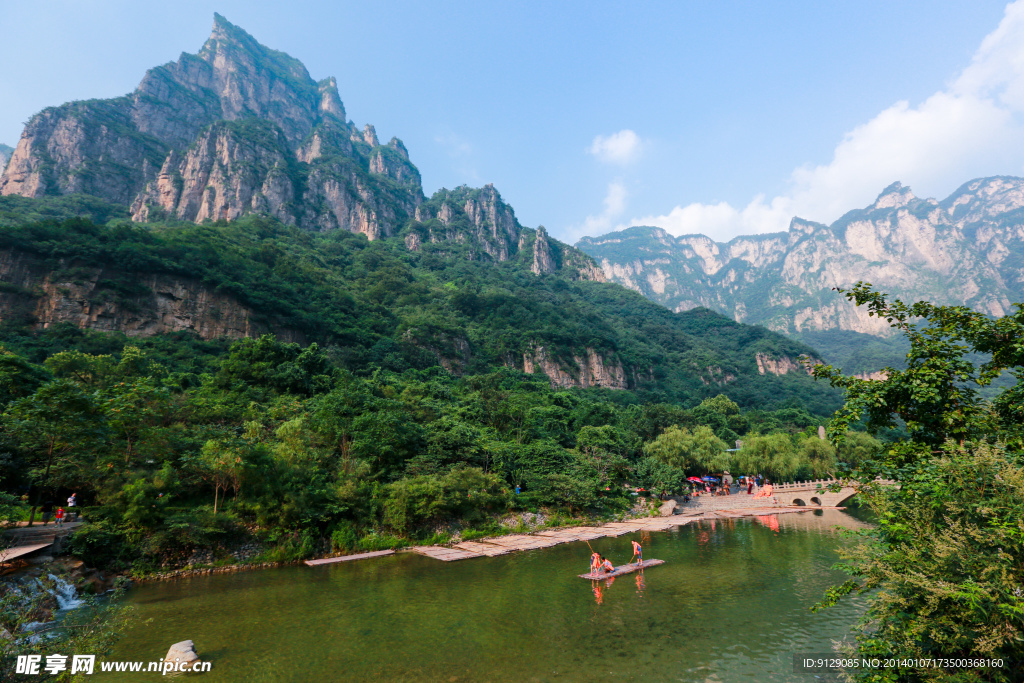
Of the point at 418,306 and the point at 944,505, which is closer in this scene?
the point at 944,505

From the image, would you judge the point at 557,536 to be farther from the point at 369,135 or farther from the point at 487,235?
the point at 369,135

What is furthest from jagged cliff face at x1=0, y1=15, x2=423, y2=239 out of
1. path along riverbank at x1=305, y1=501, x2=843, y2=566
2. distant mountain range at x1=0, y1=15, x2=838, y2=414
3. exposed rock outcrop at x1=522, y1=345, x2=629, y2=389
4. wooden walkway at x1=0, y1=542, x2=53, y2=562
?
path along riverbank at x1=305, y1=501, x2=843, y2=566

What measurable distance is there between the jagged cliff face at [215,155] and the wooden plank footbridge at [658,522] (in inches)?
4293

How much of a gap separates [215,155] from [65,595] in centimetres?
12783

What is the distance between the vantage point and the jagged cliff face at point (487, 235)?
145625 millimetres

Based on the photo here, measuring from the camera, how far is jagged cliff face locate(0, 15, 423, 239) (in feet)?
345

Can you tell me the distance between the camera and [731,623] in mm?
14227

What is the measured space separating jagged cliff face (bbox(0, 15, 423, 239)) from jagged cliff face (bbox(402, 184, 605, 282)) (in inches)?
421

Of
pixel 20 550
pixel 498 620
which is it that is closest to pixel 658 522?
pixel 498 620

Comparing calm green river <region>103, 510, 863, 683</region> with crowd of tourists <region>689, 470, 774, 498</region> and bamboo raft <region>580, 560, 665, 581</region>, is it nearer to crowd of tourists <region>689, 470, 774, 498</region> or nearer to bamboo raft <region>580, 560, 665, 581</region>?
bamboo raft <region>580, 560, 665, 581</region>

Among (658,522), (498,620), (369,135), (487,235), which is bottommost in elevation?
(658,522)

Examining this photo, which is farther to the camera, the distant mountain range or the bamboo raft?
the distant mountain range

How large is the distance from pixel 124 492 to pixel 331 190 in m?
127

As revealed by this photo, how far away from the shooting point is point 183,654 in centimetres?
1171
